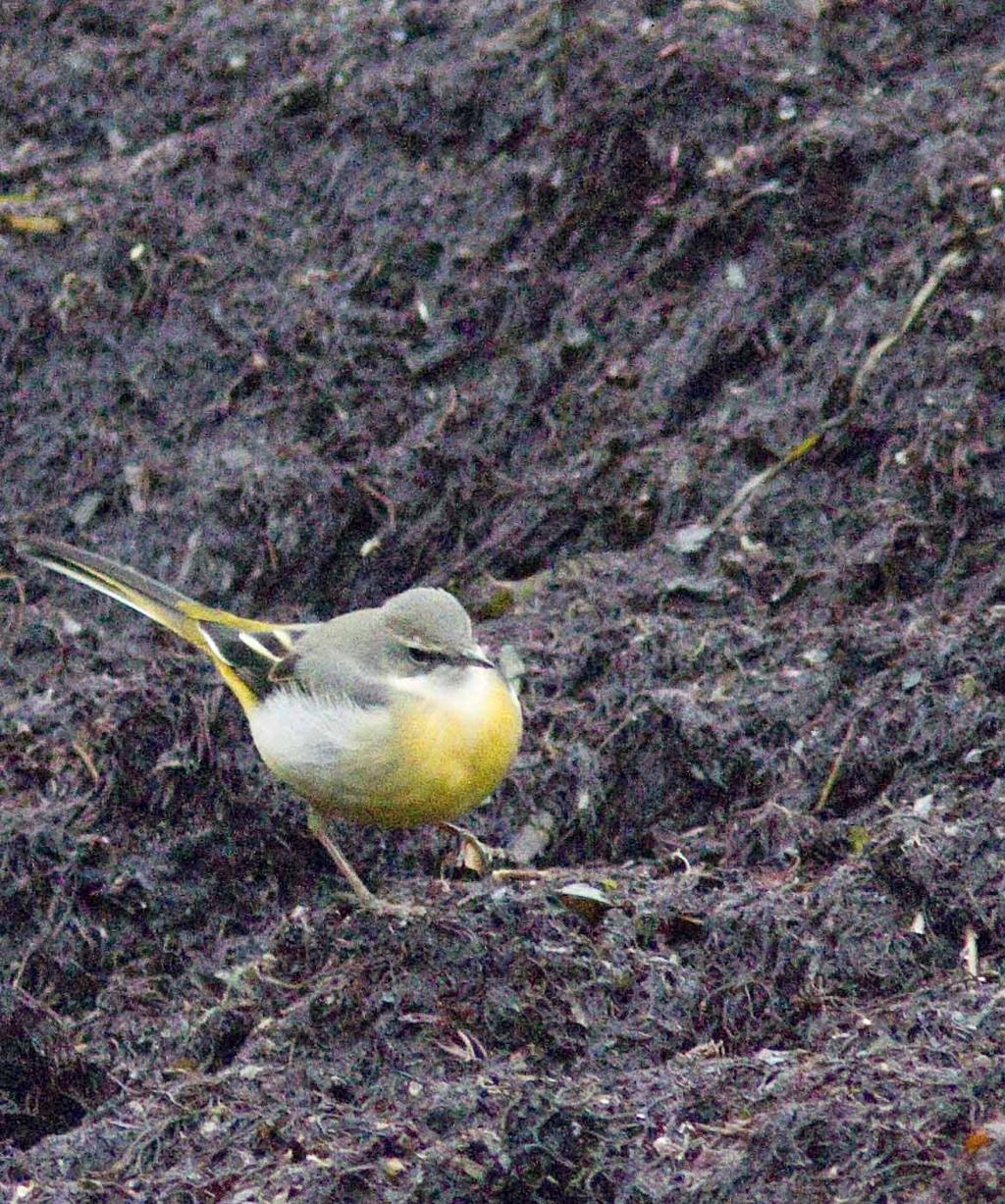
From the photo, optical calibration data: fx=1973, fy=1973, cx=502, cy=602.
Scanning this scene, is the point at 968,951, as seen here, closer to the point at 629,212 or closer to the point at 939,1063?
the point at 939,1063

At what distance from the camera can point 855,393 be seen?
7.32 m

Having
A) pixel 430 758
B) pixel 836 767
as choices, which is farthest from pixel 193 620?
pixel 836 767

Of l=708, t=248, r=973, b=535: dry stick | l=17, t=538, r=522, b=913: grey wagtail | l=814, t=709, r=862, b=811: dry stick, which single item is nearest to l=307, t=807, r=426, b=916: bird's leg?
l=17, t=538, r=522, b=913: grey wagtail

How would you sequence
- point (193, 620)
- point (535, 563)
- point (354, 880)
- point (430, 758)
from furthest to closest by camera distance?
point (535, 563), point (193, 620), point (354, 880), point (430, 758)

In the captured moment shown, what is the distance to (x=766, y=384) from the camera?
7.56 metres

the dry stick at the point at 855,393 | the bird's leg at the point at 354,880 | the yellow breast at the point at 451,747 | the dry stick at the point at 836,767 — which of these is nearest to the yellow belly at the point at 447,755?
the yellow breast at the point at 451,747

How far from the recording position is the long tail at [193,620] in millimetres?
6258

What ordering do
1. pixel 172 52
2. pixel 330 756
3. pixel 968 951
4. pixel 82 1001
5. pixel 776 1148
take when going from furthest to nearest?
pixel 172 52 → pixel 82 1001 → pixel 330 756 → pixel 968 951 → pixel 776 1148

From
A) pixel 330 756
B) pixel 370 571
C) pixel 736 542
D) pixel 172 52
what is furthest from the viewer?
pixel 172 52

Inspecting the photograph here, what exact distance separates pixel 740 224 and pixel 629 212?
53 cm

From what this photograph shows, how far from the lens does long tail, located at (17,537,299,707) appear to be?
6258 mm

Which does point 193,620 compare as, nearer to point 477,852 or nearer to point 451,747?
point 477,852

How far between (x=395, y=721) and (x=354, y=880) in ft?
1.85

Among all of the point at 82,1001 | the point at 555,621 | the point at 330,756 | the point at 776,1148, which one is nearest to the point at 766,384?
the point at 555,621
